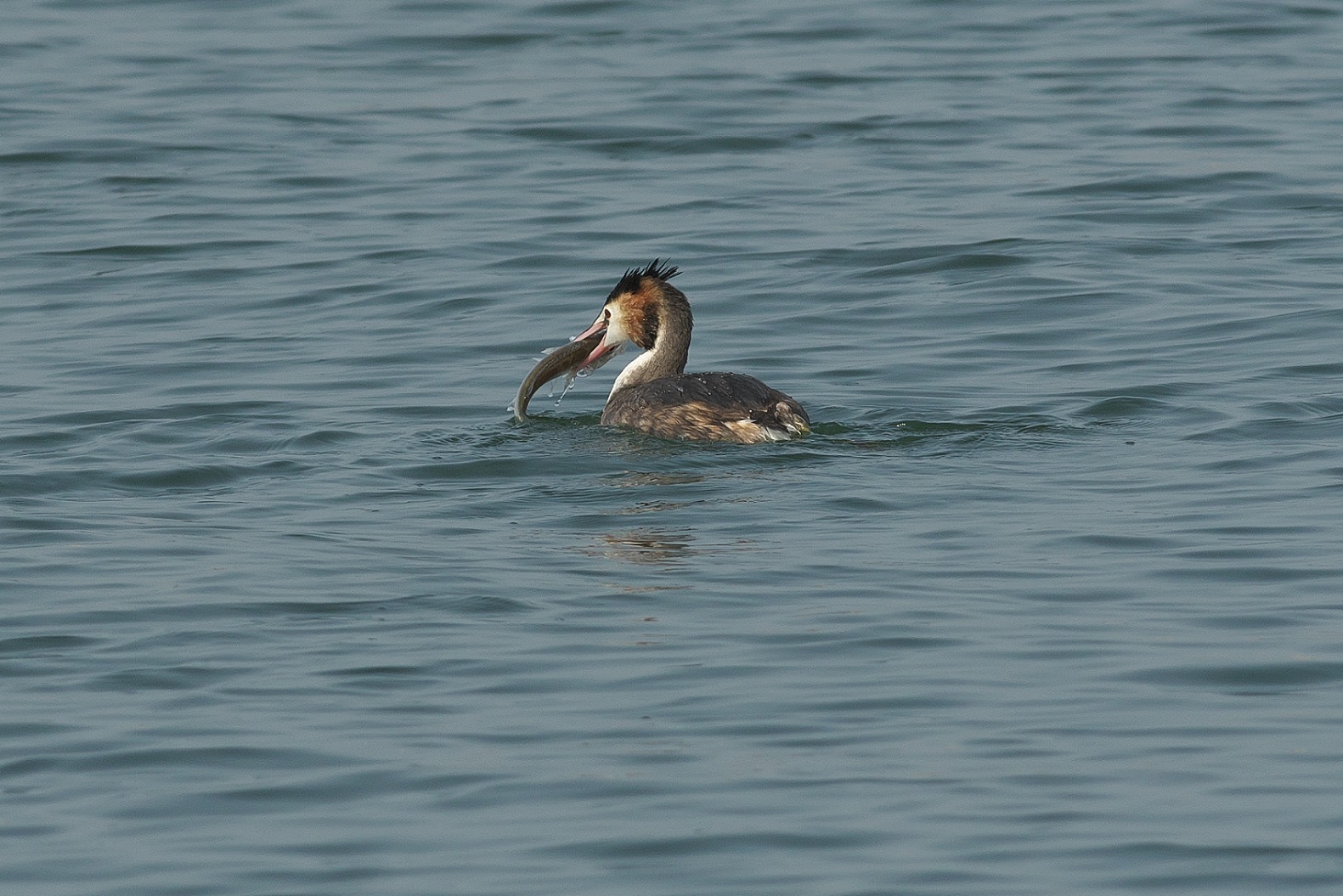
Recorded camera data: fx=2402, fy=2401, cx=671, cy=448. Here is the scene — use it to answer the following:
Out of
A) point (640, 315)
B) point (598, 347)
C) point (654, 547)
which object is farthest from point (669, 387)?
point (654, 547)

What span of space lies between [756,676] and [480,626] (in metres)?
1.19

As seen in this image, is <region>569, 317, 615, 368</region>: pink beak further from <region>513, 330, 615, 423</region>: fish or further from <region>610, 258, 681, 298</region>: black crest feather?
<region>610, 258, 681, 298</region>: black crest feather

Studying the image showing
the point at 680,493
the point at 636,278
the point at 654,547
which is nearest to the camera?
the point at 654,547

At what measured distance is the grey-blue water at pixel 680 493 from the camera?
6.82 metres

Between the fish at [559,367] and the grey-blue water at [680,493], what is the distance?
22cm

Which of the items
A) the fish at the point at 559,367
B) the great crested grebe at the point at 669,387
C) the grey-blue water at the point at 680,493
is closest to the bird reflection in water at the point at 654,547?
the grey-blue water at the point at 680,493

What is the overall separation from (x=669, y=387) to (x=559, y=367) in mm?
1213

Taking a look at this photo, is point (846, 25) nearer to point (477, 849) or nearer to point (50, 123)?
point (50, 123)

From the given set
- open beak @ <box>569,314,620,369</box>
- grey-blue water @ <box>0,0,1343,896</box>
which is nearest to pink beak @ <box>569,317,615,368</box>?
open beak @ <box>569,314,620,369</box>

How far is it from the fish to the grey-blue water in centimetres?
22

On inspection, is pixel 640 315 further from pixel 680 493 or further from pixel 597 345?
pixel 680 493

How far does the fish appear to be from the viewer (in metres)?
12.5

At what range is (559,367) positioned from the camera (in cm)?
1299

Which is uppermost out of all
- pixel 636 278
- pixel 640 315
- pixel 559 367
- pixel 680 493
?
pixel 636 278
